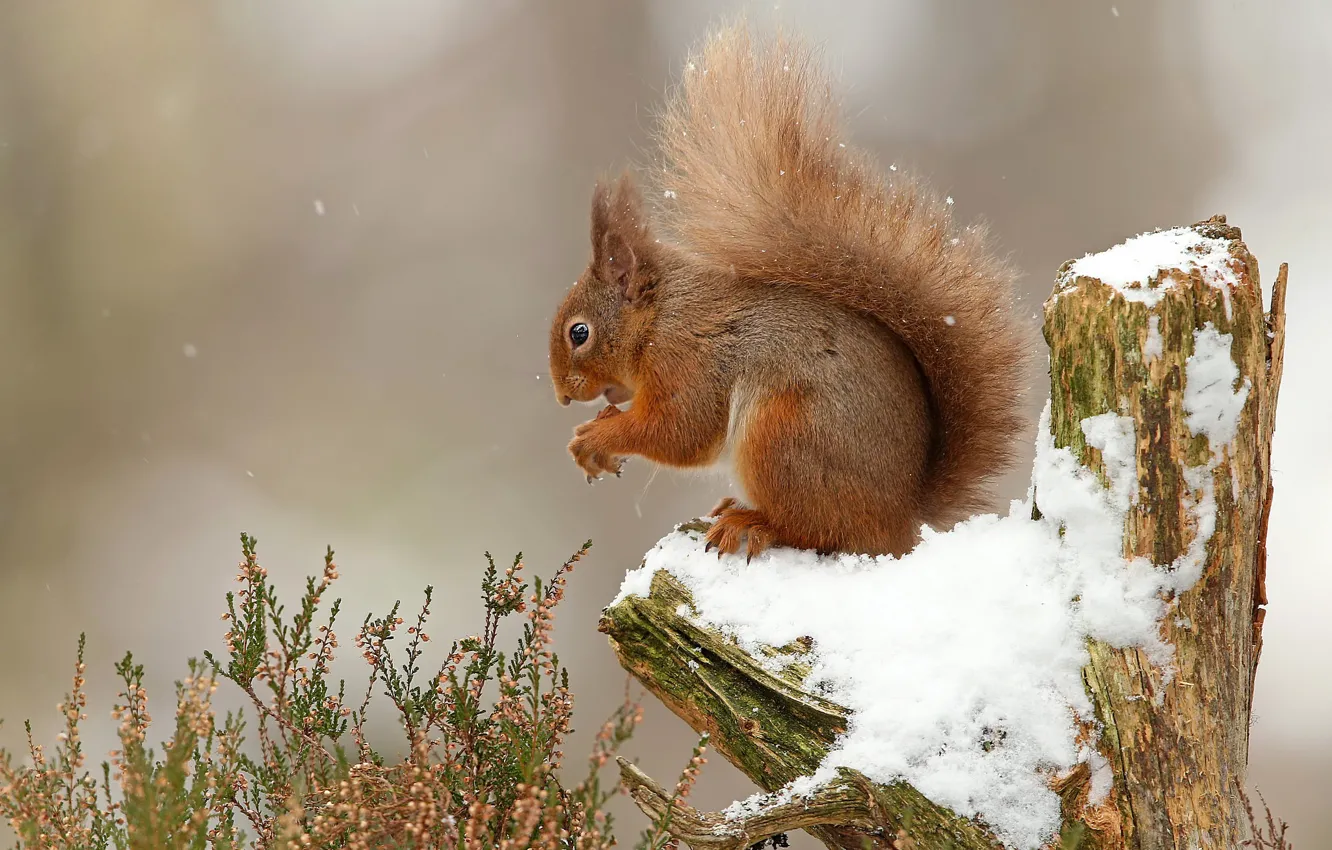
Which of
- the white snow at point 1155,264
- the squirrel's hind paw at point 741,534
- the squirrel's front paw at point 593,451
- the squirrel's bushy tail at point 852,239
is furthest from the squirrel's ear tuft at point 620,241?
the white snow at point 1155,264

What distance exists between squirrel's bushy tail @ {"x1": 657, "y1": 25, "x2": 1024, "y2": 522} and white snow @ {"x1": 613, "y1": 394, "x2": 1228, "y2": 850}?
311 mm

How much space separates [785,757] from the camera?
1209 mm

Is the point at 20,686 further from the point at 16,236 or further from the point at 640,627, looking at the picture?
the point at 640,627

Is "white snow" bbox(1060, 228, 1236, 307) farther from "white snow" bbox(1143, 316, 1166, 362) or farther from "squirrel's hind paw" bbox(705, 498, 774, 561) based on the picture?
"squirrel's hind paw" bbox(705, 498, 774, 561)

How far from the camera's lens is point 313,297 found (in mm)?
3947

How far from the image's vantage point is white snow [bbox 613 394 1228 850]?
1.09 metres

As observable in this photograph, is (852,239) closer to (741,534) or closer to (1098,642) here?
(741,534)

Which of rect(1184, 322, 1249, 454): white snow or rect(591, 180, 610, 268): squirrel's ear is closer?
rect(1184, 322, 1249, 454): white snow

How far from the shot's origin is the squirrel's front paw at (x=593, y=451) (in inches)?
65.7

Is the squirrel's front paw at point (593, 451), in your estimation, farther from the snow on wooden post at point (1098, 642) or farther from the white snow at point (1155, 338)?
the white snow at point (1155, 338)

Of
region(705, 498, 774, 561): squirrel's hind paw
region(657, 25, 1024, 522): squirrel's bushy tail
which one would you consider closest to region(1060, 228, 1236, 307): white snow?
region(657, 25, 1024, 522): squirrel's bushy tail

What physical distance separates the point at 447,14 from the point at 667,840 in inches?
134

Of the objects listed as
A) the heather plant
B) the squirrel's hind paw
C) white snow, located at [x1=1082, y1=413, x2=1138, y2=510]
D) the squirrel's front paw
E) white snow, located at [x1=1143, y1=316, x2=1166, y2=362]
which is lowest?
the heather plant

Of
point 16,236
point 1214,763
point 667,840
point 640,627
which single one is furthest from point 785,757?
point 16,236
